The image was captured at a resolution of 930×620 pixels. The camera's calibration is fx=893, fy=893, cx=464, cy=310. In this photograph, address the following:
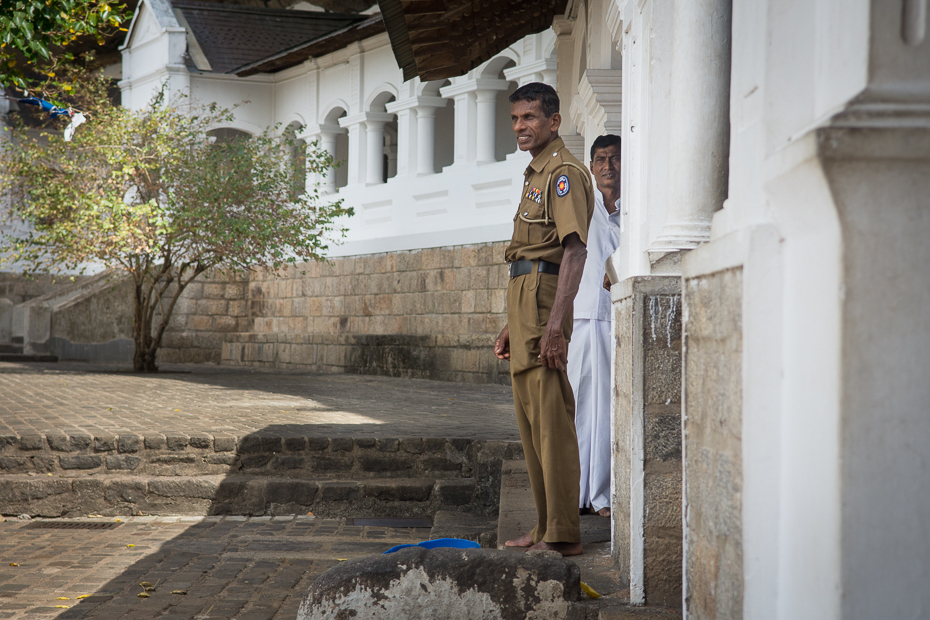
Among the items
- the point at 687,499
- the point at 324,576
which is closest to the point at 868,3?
the point at 687,499

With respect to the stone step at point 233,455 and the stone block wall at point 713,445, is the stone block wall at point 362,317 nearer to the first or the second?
the stone step at point 233,455

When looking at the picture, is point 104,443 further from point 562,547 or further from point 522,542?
point 562,547

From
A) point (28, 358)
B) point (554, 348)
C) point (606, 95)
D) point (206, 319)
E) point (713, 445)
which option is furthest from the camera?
point (206, 319)

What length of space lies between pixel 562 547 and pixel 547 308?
2.96ft

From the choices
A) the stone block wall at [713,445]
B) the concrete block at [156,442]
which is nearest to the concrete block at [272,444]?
the concrete block at [156,442]

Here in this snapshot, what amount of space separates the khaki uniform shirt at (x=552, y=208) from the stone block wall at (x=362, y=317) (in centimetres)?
Answer: 948

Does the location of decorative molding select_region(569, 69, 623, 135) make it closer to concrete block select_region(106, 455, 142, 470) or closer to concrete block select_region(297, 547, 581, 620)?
concrete block select_region(297, 547, 581, 620)

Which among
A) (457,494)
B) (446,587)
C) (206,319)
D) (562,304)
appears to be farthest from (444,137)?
(446,587)

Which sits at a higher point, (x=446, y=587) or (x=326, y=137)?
(x=326, y=137)

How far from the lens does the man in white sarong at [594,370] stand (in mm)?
4285

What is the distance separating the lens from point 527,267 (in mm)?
3406

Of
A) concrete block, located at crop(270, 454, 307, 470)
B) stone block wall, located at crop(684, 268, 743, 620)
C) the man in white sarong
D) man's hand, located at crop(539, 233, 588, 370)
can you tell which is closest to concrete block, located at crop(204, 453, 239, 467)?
concrete block, located at crop(270, 454, 307, 470)

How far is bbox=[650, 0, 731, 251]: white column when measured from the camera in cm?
275

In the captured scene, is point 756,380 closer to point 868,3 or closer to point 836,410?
point 836,410
